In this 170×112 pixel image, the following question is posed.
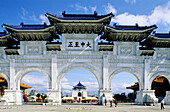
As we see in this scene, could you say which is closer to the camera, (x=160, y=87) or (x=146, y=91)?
(x=146, y=91)

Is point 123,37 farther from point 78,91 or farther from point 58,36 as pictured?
Answer: point 78,91

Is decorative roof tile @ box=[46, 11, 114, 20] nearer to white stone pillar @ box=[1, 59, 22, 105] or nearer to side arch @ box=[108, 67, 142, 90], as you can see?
side arch @ box=[108, 67, 142, 90]

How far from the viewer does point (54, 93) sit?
Answer: 19969 millimetres

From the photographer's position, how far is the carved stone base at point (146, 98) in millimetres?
20045

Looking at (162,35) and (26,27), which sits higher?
(26,27)

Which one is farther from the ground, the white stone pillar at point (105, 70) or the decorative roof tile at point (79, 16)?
the decorative roof tile at point (79, 16)

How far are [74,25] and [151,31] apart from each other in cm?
890

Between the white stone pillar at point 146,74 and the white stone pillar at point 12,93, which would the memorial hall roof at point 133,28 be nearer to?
the white stone pillar at point 146,74

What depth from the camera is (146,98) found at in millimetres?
20328

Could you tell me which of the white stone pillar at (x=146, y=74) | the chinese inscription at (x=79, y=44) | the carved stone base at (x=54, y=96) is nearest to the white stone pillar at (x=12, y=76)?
the carved stone base at (x=54, y=96)

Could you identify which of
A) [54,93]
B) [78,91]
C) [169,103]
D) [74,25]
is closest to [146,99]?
[169,103]

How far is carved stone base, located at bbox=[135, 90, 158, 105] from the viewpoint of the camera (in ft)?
65.8

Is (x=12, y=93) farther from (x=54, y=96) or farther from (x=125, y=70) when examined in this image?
(x=125, y=70)

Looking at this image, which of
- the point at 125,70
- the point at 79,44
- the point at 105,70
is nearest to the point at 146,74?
the point at 125,70
